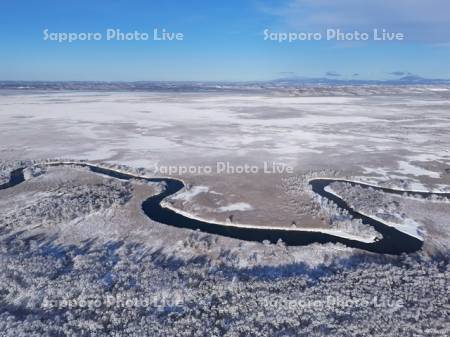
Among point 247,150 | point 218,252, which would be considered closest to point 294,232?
point 218,252

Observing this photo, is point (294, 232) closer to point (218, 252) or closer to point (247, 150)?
point (218, 252)

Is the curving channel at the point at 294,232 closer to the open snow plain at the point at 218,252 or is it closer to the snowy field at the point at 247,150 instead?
the open snow plain at the point at 218,252

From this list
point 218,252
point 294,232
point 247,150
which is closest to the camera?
point 218,252

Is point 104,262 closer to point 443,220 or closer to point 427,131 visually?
point 443,220

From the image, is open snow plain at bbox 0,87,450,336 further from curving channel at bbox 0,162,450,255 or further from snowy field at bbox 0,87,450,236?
curving channel at bbox 0,162,450,255

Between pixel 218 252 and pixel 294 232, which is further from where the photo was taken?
pixel 294 232

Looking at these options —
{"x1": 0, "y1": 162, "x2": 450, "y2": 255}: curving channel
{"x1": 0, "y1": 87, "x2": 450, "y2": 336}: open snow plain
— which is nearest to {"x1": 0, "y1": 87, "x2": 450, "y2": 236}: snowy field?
{"x1": 0, "y1": 87, "x2": 450, "y2": 336}: open snow plain

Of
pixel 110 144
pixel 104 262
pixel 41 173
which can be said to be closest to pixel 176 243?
Result: pixel 104 262

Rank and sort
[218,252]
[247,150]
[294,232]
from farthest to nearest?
[247,150], [294,232], [218,252]
